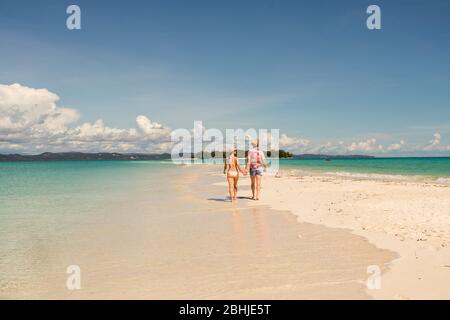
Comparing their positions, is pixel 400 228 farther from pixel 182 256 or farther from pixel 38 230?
pixel 38 230

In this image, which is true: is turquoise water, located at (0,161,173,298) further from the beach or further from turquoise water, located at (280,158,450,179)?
turquoise water, located at (280,158,450,179)

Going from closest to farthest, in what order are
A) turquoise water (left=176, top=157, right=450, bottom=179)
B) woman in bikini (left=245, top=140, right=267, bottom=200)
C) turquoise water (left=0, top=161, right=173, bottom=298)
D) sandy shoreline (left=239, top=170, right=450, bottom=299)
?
1. sandy shoreline (left=239, top=170, right=450, bottom=299)
2. turquoise water (left=0, top=161, right=173, bottom=298)
3. woman in bikini (left=245, top=140, right=267, bottom=200)
4. turquoise water (left=176, top=157, right=450, bottom=179)

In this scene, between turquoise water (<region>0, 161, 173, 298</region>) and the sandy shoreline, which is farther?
turquoise water (<region>0, 161, 173, 298</region>)

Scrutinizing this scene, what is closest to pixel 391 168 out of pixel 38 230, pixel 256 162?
pixel 256 162

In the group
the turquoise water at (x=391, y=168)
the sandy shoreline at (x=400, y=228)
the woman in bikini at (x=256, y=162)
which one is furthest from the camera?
the turquoise water at (x=391, y=168)

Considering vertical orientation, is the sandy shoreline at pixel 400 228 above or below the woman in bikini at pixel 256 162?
below

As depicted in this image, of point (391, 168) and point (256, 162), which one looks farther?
point (391, 168)

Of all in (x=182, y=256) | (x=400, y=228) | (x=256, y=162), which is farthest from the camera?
(x=256, y=162)

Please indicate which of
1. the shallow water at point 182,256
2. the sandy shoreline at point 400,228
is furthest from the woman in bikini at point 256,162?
the shallow water at point 182,256

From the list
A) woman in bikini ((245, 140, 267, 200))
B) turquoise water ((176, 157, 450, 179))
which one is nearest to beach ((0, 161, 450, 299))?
woman in bikini ((245, 140, 267, 200))

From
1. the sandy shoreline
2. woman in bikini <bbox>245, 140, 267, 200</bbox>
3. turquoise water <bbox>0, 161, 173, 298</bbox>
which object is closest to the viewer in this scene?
the sandy shoreline

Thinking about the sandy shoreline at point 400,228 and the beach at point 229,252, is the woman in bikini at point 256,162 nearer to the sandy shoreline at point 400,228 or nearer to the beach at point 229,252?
the sandy shoreline at point 400,228

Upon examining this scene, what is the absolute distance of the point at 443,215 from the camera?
1240cm
